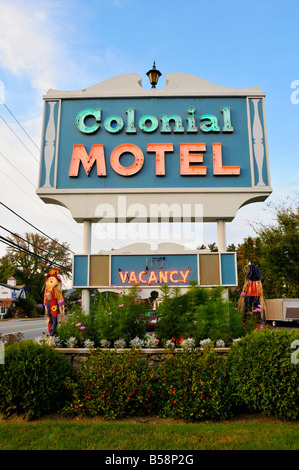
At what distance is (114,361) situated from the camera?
231 inches

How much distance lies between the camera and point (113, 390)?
543 cm

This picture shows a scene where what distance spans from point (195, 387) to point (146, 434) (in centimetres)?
107

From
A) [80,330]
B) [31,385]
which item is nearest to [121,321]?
[80,330]

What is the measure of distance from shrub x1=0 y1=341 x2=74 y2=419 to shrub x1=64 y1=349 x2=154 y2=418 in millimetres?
258

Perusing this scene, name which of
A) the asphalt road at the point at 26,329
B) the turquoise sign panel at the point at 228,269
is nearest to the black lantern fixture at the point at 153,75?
the turquoise sign panel at the point at 228,269

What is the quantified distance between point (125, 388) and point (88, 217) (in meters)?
4.22

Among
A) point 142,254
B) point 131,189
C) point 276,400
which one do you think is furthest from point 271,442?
point 131,189

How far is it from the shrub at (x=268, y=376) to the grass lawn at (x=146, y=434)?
24 centimetres

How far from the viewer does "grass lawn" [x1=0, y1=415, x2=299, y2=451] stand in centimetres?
421

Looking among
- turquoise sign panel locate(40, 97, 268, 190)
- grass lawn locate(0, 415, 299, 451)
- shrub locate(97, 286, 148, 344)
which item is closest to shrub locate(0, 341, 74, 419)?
grass lawn locate(0, 415, 299, 451)

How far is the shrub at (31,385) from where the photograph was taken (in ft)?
17.6

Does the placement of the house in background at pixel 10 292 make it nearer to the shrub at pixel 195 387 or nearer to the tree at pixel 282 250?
the tree at pixel 282 250

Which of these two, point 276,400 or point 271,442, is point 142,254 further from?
point 271,442

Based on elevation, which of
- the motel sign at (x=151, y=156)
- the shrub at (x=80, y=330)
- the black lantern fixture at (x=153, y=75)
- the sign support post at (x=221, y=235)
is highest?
the black lantern fixture at (x=153, y=75)
